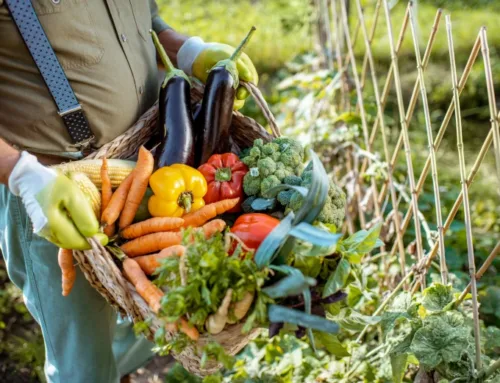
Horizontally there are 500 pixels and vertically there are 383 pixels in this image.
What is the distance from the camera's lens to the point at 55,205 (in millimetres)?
1416

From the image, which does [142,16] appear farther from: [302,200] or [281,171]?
[302,200]

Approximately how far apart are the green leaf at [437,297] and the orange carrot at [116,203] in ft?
3.12

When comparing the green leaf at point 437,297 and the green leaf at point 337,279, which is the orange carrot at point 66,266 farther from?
the green leaf at point 437,297

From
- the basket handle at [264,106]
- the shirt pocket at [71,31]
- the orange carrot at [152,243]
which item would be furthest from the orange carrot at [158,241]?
the shirt pocket at [71,31]

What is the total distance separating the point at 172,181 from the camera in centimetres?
168

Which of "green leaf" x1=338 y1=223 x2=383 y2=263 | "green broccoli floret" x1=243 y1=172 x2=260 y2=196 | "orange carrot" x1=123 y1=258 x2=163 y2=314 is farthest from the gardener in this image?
"green leaf" x1=338 y1=223 x2=383 y2=263

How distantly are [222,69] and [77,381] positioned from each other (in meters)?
1.11

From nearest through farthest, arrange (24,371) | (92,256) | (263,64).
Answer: (92,256) < (24,371) < (263,64)

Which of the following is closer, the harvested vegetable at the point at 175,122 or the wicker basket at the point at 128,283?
the wicker basket at the point at 128,283

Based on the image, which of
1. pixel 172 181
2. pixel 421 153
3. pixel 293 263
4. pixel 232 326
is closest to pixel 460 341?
pixel 293 263

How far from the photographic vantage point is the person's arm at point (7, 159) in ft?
4.90

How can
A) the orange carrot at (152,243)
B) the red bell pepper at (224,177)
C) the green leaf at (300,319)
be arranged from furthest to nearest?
the red bell pepper at (224,177)
the orange carrot at (152,243)
the green leaf at (300,319)

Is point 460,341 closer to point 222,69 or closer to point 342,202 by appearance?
point 342,202

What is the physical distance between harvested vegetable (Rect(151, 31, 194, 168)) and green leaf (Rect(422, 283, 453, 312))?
2.76 feet
